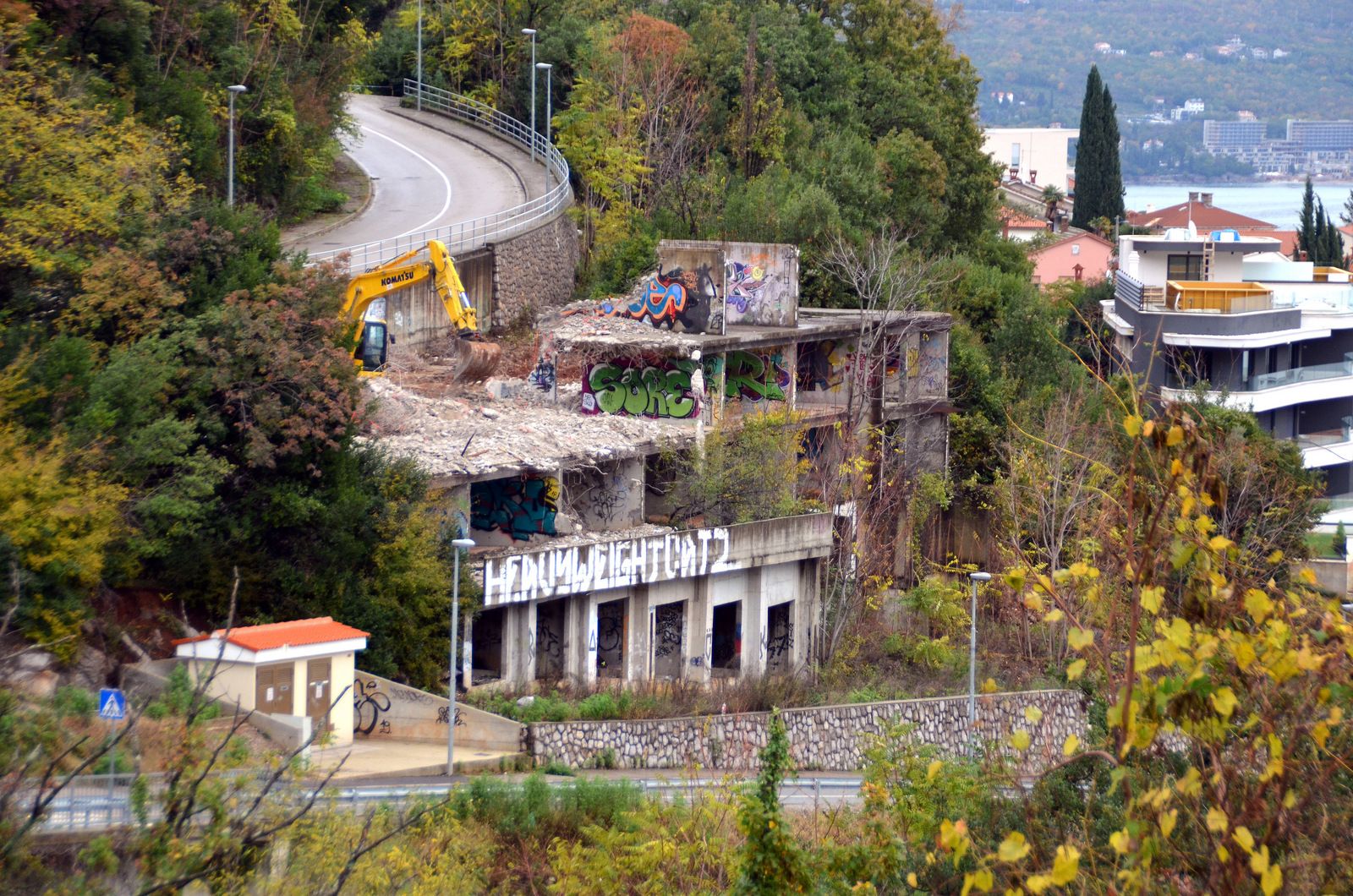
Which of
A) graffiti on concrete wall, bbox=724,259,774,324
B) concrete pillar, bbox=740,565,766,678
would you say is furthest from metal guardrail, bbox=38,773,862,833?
graffiti on concrete wall, bbox=724,259,774,324

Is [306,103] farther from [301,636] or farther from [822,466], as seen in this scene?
[301,636]

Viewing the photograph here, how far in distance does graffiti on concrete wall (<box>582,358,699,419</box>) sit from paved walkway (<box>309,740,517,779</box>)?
14.0 meters

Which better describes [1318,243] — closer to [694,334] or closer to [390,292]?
[694,334]

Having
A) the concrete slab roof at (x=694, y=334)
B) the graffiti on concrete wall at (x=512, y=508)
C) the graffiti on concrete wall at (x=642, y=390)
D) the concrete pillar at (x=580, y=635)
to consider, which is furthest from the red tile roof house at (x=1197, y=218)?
the concrete pillar at (x=580, y=635)

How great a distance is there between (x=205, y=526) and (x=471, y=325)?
33.0 ft

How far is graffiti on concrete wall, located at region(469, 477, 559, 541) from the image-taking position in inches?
1335

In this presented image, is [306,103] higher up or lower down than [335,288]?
higher up

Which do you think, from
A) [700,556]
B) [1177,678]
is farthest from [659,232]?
[1177,678]

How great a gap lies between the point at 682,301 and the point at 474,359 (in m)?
6.29

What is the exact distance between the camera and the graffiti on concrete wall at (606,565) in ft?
99.9

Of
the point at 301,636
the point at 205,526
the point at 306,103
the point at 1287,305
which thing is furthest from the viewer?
the point at 1287,305

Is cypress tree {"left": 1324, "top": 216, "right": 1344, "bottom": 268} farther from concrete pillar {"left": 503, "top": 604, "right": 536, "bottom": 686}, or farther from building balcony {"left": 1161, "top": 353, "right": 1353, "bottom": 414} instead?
concrete pillar {"left": 503, "top": 604, "right": 536, "bottom": 686}

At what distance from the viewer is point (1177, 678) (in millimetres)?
7379

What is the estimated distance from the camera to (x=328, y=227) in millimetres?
46438
